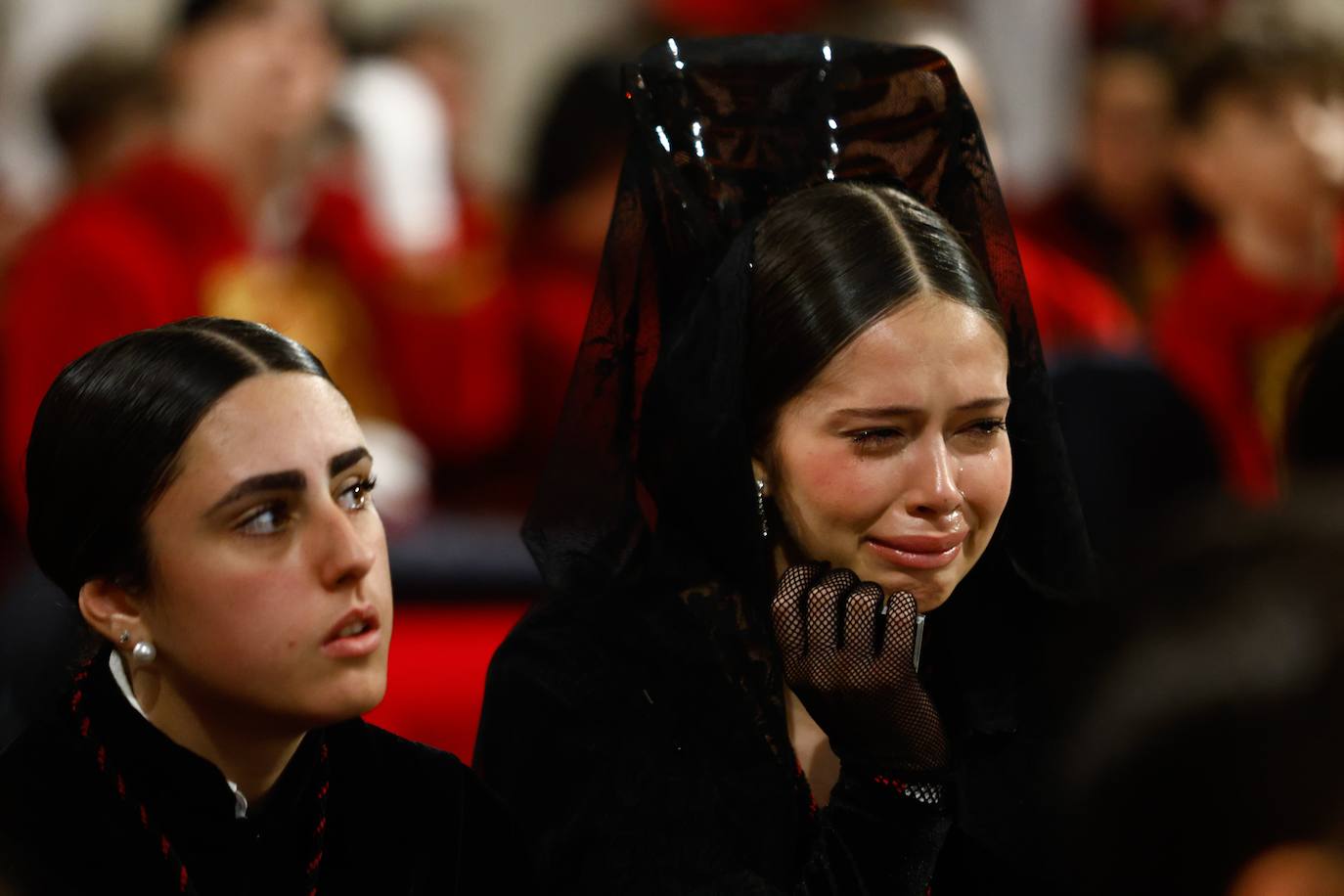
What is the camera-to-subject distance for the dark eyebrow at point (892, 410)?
1.75m

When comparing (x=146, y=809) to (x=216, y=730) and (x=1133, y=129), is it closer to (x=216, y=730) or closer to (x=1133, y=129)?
(x=216, y=730)

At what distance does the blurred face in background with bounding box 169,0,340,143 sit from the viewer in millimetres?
3820

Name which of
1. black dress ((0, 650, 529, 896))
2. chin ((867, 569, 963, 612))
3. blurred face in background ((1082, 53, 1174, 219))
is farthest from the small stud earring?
blurred face in background ((1082, 53, 1174, 219))

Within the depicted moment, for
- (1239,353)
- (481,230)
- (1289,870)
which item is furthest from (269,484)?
(481,230)

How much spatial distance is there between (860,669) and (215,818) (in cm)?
57

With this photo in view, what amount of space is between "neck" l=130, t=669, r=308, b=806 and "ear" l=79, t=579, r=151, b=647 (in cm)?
4

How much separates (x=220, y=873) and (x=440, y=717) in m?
1.45

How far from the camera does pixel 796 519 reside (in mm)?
1821

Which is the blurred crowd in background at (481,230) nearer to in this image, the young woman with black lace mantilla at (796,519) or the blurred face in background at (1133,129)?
the blurred face in background at (1133,129)

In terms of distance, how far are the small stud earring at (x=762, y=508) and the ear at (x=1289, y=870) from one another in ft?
3.09

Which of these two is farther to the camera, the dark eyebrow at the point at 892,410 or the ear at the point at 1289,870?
the dark eyebrow at the point at 892,410

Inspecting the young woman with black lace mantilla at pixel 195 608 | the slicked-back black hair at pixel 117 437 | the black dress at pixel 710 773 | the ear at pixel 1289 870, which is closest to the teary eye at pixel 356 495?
the young woman with black lace mantilla at pixel 195 608

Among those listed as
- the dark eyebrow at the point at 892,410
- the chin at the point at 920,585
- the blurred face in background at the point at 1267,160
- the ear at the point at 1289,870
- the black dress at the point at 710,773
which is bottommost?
the blurred face in background at the point at 1267,160

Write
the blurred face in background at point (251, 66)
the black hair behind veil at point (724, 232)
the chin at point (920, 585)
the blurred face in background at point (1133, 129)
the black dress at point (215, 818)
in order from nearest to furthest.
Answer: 1. the black dress at point (215, 818)
2. the chin at point (920, 585)
3. the black hair behind veil at point (724, 232)
4. the blurred face in background at point (251, 66)
5. the blurred face in background at point (1133, 129)
